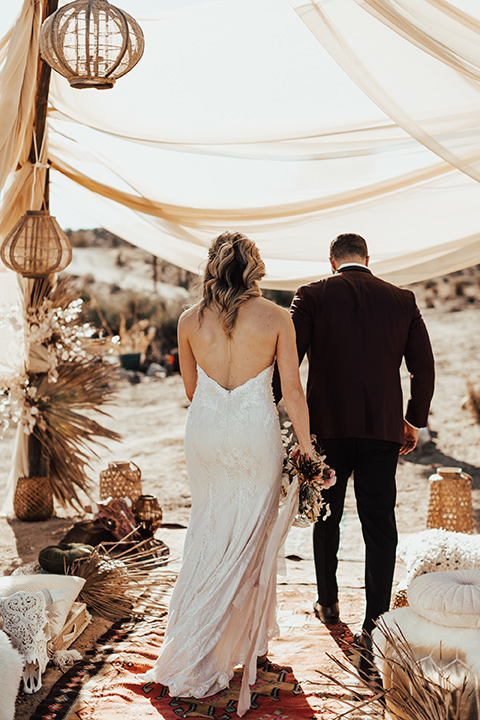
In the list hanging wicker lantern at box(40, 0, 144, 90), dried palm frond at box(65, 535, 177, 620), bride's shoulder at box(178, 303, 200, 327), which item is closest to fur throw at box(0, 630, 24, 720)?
dried palm frond at box(65, 535, 177, 620)

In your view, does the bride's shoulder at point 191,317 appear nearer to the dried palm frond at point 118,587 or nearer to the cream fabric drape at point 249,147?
the cream fabric drape at point 249,147

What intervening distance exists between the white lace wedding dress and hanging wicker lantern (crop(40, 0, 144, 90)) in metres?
1.47

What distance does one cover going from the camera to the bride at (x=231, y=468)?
325 centimetres

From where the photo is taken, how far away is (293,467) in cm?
346

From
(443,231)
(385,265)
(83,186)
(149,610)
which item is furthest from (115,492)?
(443,231)

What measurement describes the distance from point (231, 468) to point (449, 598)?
1.07 m

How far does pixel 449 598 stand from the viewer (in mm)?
2666

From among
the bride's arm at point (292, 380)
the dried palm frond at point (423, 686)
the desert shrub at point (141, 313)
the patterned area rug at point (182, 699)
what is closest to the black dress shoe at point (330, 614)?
the patterned area rug at point (182, 699)

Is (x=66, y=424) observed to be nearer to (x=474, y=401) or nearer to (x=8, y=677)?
(x=8, y=677)

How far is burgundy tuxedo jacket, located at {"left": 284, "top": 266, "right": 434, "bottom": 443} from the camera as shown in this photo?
3678 mm

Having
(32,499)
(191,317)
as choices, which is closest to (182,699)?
(191,317)

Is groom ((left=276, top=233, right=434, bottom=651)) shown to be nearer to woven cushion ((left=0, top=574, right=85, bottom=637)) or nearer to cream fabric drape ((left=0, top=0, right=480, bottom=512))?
cream fabric drape ((left=0, top=0, right=480, bottom=512))

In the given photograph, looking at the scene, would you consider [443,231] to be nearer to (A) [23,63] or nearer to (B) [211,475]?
(B) [211,475]

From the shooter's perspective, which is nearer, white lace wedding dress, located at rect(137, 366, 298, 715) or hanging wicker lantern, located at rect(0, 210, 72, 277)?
white lace wedding dress, located at rect(137, 366, 298, 715)
